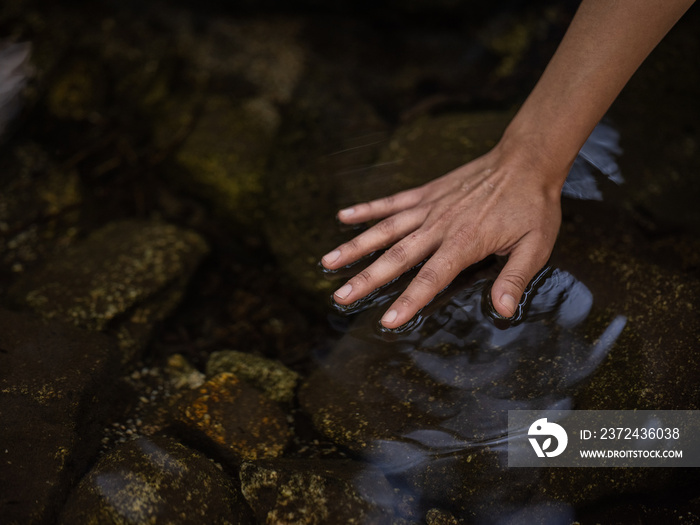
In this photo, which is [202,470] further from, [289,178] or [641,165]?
[641,165]

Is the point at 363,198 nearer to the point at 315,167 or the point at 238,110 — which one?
the point at 315,167

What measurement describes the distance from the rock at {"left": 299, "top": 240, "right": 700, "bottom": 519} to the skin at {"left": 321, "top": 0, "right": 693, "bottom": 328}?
6.4 inches

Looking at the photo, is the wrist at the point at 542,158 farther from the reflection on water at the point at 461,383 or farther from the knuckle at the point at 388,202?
the knuckle at the point at 388,202

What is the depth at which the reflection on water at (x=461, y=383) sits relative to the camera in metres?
1.71

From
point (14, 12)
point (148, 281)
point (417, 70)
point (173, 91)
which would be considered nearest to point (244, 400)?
point (148, 281)

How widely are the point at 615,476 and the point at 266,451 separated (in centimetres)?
126

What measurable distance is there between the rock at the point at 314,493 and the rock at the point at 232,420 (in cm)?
11

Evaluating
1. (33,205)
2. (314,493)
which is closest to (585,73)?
(314,493)

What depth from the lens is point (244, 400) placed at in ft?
6.35

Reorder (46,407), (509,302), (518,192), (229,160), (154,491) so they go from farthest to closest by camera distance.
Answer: (229,160) < (518,192) < (509,302) < (46,407) < (154,491)

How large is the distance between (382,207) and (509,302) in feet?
2.42

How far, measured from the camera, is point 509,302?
5.96 feet

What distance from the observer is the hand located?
191 centimetres

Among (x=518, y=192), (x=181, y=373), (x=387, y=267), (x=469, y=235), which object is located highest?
(x=518, y=192)
